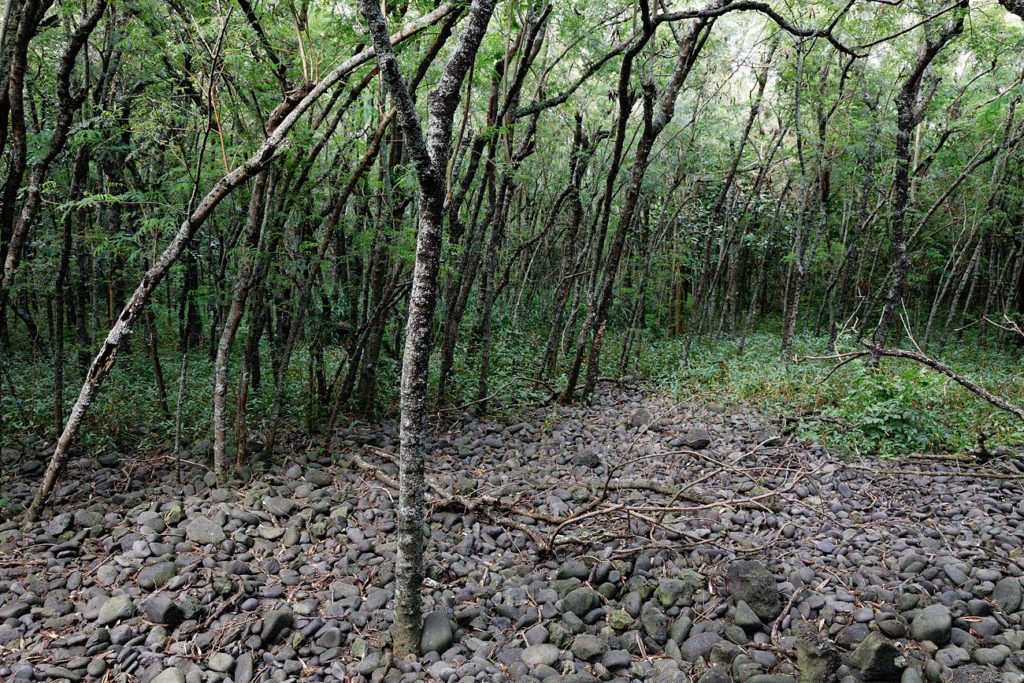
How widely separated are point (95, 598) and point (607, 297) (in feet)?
19.9

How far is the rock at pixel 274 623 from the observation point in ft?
9.93

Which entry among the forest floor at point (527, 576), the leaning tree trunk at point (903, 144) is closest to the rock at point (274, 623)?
the forest floor at point (527, 576)

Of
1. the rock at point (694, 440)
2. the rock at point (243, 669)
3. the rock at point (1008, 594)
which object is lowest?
the rock at point (243, 669)

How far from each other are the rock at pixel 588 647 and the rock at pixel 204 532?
2.58 metres

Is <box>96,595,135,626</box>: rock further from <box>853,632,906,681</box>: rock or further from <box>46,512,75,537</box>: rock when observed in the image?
<box>853,632,906,681</box>: rock

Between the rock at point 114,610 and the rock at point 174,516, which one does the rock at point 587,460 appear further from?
the rock at point 114,610

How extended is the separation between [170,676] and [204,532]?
1255mm

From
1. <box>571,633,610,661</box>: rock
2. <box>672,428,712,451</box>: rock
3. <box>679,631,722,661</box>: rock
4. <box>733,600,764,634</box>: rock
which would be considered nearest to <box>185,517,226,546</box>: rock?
<box>571,633,610,661</box>: rock

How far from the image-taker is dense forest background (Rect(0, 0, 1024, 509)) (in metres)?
4.15

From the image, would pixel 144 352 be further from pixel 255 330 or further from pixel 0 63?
pixel 0 63

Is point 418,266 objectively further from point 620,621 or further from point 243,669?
point 620,621

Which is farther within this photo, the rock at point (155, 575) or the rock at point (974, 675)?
the rock at point (155, 575)

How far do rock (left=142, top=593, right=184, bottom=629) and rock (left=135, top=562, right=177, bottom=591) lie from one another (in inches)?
7.9

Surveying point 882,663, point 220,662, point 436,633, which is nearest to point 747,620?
point 882,663
